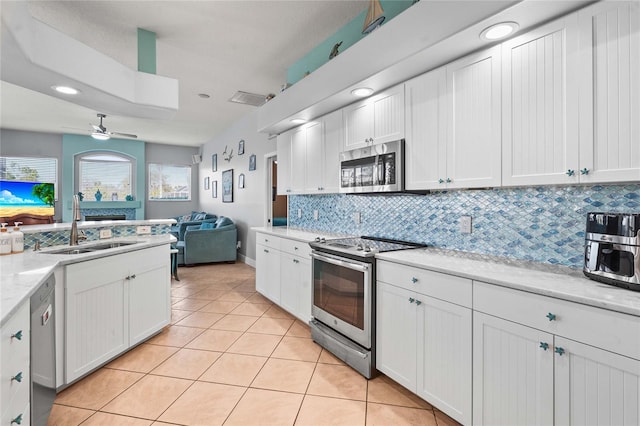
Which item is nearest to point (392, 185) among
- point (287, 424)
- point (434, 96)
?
point (434, 96)

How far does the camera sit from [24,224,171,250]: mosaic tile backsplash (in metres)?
2.36

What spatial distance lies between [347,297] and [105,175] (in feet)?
29.2

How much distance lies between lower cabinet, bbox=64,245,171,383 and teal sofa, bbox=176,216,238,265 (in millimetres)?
3151

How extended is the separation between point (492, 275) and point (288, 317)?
2.43 meters

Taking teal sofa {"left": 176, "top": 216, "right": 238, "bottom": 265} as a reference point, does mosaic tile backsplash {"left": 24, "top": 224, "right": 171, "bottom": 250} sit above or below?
above

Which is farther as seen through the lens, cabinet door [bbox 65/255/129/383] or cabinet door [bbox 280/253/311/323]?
cabinet door [bbox 280/253/311/323]

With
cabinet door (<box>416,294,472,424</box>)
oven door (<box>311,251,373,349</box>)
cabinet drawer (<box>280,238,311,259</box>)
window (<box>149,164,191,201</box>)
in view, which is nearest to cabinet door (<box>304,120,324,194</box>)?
cabinet drawer (<box>280,238,311,259</box>)

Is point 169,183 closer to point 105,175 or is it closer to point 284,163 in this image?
point 105,175

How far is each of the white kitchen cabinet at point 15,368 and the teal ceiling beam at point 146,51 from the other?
2573 millimetres

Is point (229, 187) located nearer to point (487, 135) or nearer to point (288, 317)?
point (288, 317)

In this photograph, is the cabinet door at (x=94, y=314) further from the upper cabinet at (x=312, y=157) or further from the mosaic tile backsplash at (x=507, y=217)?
the mosaic tile backsplash at (x=507, y=217)

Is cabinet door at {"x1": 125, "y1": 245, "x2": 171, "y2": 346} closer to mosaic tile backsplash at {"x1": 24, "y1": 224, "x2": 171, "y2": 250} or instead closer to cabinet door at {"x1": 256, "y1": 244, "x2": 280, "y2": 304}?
mosaic tile backsplash at {"x1": 24, "y1": 224, "x2": 171, "y2": 250}

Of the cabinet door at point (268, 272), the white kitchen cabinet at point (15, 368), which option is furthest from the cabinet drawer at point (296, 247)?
the white kitchen cabinet at point (15, 368)

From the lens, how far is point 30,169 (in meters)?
7.66
